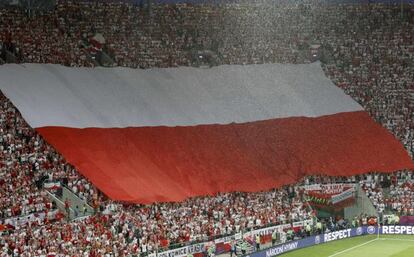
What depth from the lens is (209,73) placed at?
58688 mm

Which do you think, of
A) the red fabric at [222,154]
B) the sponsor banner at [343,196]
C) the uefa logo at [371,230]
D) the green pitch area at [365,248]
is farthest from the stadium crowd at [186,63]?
the green pitch area at [365,248]

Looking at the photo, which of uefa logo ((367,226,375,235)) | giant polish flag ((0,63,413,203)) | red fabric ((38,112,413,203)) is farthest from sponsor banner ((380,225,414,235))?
giant polish flag ((0,63,413,203))

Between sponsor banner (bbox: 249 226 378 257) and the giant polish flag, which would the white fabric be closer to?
the giant polish flag

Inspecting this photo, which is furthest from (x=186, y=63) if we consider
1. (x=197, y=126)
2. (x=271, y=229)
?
(x=271, y=229)

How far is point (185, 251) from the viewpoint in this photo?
4181 cm

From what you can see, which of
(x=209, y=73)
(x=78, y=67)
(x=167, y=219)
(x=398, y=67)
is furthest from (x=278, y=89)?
(x=167, y=219)

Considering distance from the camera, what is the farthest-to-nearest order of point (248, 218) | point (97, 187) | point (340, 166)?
1. point (340, 166)
2. point (248, 218)
3. point (97, 187)

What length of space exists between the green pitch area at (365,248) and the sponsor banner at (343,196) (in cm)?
295

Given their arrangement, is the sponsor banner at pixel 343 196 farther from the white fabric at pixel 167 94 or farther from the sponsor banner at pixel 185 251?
the sponsor banner at pixel 185 251

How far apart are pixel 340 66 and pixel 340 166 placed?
11933mm

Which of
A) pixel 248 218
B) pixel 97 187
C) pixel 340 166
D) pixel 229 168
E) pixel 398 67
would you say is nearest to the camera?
pixel 97 187

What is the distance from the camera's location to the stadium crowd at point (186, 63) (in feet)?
131

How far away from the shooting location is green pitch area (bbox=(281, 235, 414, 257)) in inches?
1800

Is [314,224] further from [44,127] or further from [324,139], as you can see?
[44,127]
